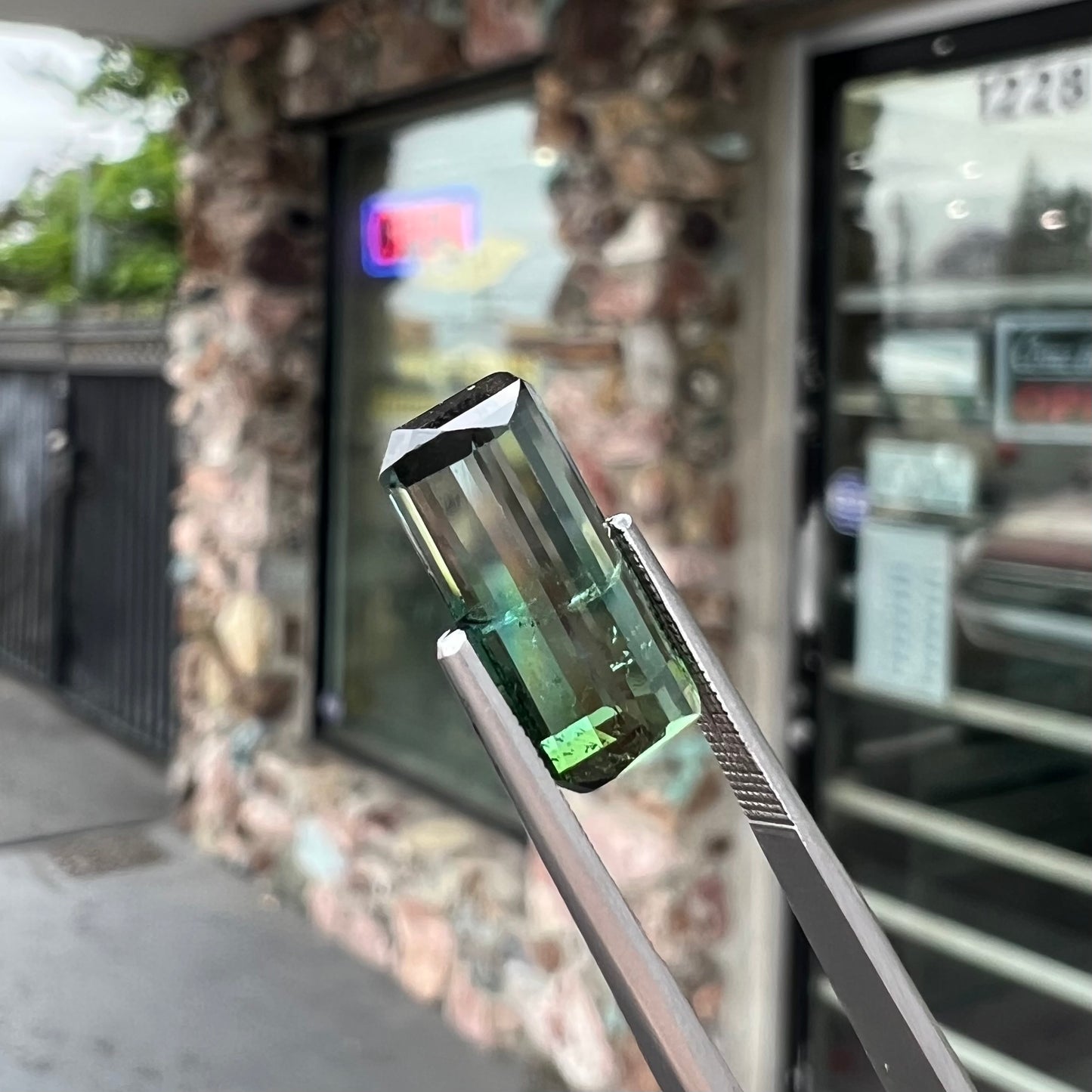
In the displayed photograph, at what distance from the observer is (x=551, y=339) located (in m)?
3.16

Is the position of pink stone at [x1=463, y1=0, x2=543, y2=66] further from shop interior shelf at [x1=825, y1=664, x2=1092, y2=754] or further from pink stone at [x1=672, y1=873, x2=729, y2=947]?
pink stone at [x1=672, y1=873, x2=729, y2=947]

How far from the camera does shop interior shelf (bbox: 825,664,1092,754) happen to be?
8.13 ft

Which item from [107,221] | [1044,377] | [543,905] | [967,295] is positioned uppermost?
[107,221]

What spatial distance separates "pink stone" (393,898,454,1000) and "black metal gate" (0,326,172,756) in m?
2.25

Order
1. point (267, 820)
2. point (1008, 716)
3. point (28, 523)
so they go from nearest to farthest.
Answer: point (1008, 716), point (267, 820), point (28, 523)

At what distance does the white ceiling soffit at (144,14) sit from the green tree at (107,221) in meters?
4.53

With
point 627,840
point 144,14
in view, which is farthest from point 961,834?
point 144,14

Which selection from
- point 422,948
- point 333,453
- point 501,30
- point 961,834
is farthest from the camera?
point 333,453

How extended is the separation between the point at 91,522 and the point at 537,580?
581cm

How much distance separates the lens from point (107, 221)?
9.34 metres

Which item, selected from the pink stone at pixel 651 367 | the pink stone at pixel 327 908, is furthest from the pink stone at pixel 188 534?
the pink stone at pixel 651 367

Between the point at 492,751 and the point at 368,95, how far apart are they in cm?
331

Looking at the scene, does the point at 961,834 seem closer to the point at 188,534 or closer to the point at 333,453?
the point at 333,453

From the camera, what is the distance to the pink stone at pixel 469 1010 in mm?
3451
